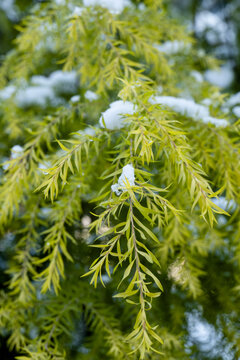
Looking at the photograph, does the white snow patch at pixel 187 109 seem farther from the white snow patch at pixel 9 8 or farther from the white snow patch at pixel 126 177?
the white snow patch at pixel 9 8

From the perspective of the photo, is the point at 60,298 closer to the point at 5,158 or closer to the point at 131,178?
the point at 131,178

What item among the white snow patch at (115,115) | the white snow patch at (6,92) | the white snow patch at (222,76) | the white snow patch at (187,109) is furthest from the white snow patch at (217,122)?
the white snow patch at (222,76)

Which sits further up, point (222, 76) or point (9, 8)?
point (9, 8)

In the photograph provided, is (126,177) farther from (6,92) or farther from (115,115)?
(6,92)

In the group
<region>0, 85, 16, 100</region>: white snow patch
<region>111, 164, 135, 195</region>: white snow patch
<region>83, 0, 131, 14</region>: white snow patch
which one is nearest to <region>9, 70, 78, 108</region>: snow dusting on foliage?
<region>0, 85, 16, 100</region>: white snow patch

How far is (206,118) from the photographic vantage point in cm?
87

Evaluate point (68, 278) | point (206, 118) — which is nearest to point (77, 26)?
point (206, 118)

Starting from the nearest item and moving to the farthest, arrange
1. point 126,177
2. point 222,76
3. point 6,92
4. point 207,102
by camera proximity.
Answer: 1. point 126,177
2. point 207,102
3. point 6,92
4. point 222,76

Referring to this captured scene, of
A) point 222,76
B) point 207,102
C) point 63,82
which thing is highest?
point 63,82

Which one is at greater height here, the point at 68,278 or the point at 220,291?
the point at 68,278

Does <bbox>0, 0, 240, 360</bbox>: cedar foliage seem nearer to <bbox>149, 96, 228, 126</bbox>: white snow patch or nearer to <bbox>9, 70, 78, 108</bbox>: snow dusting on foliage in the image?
<bbox>149, 96, 228, 126</bbox>: white snow patch

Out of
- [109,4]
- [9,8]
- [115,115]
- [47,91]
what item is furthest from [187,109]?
[9,8]

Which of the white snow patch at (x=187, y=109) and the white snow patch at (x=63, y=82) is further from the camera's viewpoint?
the white snow patch at (x=63, y=82)

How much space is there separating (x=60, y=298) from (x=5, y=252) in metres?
0.47
